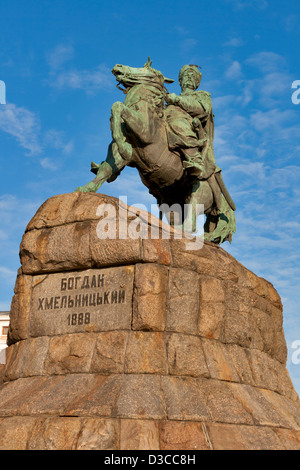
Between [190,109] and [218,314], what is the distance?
4345mm

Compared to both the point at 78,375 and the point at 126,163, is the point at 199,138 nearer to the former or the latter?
the point at 126,163

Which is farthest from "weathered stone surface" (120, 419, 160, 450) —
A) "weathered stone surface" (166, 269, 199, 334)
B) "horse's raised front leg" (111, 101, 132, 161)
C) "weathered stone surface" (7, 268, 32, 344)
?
"horse's raised front leg" (111, 101, 132, 161)

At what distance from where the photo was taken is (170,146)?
376 inches

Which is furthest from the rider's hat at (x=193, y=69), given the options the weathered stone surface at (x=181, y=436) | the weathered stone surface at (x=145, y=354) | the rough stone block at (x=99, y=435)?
the rough stone block at (x=99, y=435)

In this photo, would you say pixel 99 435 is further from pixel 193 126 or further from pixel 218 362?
pixel 193 126

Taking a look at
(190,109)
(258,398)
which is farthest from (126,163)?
(258,398)

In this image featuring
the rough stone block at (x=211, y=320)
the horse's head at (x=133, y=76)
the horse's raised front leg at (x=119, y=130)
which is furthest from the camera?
the horse's head at (x=133, y=76)

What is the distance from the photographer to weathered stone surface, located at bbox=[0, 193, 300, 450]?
19.2ft

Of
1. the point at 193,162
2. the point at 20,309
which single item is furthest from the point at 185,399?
the point at 193,162

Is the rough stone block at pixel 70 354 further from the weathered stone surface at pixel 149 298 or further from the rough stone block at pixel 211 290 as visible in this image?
the rough stone block at pixel 211 290

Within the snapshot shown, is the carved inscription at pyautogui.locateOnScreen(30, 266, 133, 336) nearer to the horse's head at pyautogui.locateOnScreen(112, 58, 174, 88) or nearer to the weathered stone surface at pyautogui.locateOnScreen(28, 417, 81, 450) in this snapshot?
the weathered stone surface at pyautogui.locateOnScreen(28, 417, 81, 450)

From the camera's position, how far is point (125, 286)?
689cm

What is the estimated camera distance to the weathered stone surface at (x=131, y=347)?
585 centimetres

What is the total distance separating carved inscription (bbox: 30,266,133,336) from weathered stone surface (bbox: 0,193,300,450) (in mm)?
13
